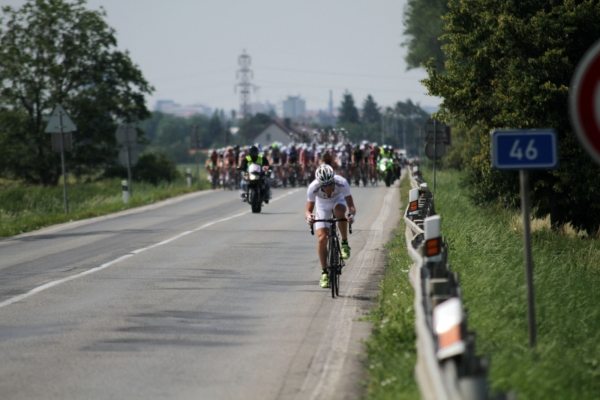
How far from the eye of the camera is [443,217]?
25844 millimetres

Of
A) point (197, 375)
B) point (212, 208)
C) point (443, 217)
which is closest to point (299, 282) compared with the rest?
point (197, 375)

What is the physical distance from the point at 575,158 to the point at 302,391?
19466mm

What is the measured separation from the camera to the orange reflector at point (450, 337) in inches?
290

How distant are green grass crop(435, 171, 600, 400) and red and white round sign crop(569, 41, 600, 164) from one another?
1.81 meters

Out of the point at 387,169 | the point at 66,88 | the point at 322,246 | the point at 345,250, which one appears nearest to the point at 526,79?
the point at 345,250

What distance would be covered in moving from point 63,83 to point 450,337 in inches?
2540

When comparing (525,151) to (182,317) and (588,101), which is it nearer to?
(588,101)

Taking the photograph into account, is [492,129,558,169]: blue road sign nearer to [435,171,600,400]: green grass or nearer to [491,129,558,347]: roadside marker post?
[491,129,558,347]: roadside marker post

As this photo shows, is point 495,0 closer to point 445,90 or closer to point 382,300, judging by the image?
point 445,90

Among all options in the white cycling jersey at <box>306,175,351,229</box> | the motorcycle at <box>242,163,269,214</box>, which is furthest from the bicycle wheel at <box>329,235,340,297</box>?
the motorcycle at <box>242,163,269,214</box>

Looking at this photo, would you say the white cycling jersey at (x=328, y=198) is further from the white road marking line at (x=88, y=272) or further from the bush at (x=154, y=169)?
the bush at (x=154, y=169)

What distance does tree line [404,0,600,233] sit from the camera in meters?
27.2

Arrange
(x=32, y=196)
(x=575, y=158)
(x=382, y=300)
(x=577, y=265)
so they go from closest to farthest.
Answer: (x=382, y=300)
(x=577, y=265)
(x=575, y=158)
(x=32, y=196)

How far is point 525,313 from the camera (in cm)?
1209
